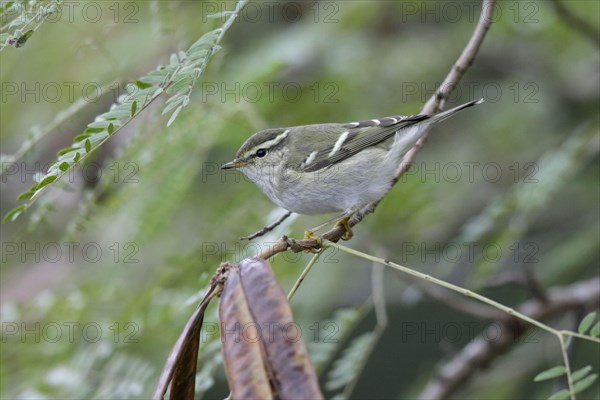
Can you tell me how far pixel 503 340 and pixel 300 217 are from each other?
991 millimetres

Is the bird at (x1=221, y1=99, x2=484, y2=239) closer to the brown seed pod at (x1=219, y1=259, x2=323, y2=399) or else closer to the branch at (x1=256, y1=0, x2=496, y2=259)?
the branch at (x1=256, y1=0, x2=496, y2=259)

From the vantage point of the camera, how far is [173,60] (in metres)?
1.95

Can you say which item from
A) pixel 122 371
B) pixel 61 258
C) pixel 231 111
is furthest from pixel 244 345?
pixel 61 258

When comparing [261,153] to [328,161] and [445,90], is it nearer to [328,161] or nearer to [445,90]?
[328,161]

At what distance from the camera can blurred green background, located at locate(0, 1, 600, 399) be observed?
3115 mm

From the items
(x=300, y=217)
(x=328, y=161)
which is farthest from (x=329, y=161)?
(x=300, y=217)

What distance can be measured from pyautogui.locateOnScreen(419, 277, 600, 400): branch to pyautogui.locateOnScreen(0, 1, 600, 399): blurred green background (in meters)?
0.11

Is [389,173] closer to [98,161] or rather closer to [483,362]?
[483,362]

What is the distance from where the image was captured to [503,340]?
3363 millimetres

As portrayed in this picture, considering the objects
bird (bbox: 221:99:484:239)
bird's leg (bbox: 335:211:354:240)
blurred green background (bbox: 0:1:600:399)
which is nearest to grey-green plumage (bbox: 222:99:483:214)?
bird (bbox: 221:99:484:239)

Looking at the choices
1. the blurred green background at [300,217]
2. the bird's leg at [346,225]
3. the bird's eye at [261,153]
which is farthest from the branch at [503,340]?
the bird's eye at [261,153]

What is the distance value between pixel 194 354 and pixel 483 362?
211cm

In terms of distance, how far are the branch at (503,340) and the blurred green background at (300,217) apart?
0.11 meters

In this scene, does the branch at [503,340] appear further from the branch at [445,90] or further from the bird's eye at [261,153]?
the bird's eye at [261,153]
